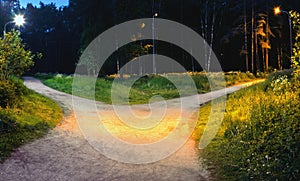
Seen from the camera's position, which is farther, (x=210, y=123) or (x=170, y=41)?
(x=170, y=41)

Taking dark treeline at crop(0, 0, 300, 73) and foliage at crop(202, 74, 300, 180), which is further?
dark treeline at crop(0, 0, 300, 73)

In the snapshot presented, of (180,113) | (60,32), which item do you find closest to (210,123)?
(180,113)

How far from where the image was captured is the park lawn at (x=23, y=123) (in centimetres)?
934

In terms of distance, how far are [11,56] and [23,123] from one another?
4673mm

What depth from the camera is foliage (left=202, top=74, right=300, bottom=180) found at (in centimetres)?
657

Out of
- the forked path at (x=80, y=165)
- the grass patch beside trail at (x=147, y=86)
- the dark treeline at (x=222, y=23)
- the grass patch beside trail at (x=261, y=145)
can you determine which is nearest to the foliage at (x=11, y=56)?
the forked path at (x=80, y=165)

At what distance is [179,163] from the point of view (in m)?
8.55

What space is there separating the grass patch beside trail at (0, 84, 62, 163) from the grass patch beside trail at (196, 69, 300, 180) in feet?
19.2

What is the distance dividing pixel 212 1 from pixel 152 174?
38.7 meters

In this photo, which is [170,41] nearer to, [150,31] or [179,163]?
[150,31]

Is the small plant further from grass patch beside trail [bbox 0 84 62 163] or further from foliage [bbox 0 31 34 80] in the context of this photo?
foliage [bbox 0 31 34 80]

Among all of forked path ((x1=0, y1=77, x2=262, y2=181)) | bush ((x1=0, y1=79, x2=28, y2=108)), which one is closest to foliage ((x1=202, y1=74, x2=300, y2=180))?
forked path ((x1=0, y1=77, x2=262, y2=181))

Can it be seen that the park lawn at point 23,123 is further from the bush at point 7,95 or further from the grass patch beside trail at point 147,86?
the grass patch beside trail at point 147,86

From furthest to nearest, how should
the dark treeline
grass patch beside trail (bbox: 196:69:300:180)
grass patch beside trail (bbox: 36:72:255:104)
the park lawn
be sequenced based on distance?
the dark treeline → grass patch beside trail (bbox: 36:72:255:104) → the park lawn → grass patch beside trail (bbox: 196:69:300:180)
